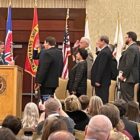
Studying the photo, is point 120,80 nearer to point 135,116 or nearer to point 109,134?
point 135,116

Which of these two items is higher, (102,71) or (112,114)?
(102,71)

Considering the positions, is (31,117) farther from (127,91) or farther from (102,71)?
(127,91)

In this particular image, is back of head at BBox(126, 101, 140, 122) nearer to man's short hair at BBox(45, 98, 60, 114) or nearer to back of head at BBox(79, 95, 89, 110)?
back of head at BBox(79, 95, 89, 110)

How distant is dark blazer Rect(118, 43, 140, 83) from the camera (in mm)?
9703

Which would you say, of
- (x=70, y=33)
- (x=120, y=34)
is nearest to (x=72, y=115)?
(x=120, y=34)

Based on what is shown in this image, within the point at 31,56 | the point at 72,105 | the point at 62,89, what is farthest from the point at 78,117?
the point at 31,56

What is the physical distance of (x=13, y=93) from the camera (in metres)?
9.67

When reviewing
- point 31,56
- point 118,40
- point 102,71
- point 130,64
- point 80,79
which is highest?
point 118,40

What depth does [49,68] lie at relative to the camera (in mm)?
9961

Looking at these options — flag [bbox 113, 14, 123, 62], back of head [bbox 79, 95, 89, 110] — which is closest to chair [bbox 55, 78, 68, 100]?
flag [bbox 113, 14, 123, 62]

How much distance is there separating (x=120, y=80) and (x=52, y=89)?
4.33 ft

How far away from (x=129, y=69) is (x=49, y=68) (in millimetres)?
1517

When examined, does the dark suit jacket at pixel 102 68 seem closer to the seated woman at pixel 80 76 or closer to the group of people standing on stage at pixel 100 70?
the group of people standing on stage at pixel 100 70

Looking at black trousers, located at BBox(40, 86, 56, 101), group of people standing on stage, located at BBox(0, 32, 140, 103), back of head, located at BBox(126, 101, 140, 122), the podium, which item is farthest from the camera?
black trousers, located at BBox(40, 86, 56, 101)
